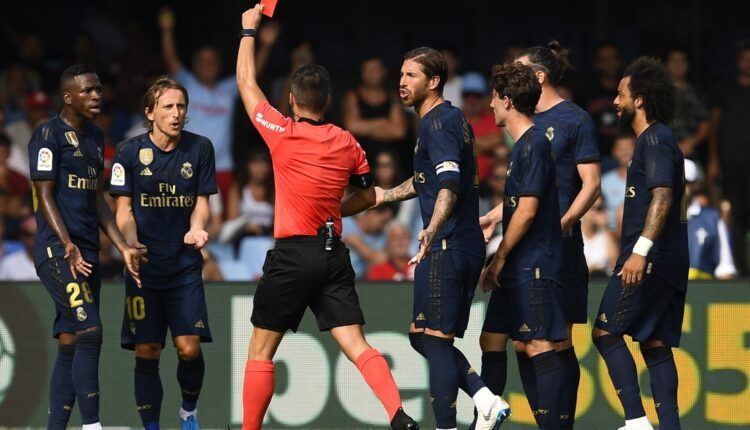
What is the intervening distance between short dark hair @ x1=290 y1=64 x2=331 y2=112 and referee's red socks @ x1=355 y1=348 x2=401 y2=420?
1417 millimetres

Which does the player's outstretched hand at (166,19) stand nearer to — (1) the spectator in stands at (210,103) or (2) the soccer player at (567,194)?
(1) the spectator in stands at (210,103)

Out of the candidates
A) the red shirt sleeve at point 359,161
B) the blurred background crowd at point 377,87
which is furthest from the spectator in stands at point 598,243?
the red shirt sleeve at point 359,161

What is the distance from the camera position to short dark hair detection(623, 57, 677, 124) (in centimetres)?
828

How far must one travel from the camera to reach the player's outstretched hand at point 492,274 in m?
7.92

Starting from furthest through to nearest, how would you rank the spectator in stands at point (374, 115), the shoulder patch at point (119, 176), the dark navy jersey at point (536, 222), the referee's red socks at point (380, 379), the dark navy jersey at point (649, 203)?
the spectator in stands at point (374, 115) → the shoulder patch at point (119, 176) → the dark navy jersey at point (649, 203) → the dark navy jersey at point (536, 222) → the referee's red socks at point (380, 379)

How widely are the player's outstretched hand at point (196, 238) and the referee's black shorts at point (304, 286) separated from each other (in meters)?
0.82

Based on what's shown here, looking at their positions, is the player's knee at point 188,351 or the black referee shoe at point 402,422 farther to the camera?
the player's knee at point 188,351

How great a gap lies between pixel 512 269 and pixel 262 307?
1.42 metres

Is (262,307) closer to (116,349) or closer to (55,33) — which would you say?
(116,349)

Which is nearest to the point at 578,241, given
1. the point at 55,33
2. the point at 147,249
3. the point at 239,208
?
the point at 147,249

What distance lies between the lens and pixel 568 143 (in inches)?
330

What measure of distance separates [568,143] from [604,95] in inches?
202

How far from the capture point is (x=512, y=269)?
795 centimetres

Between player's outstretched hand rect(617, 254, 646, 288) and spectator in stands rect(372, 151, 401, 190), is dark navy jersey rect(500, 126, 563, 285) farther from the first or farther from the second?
spectator in stands rect(372, 151, 401, 190)
